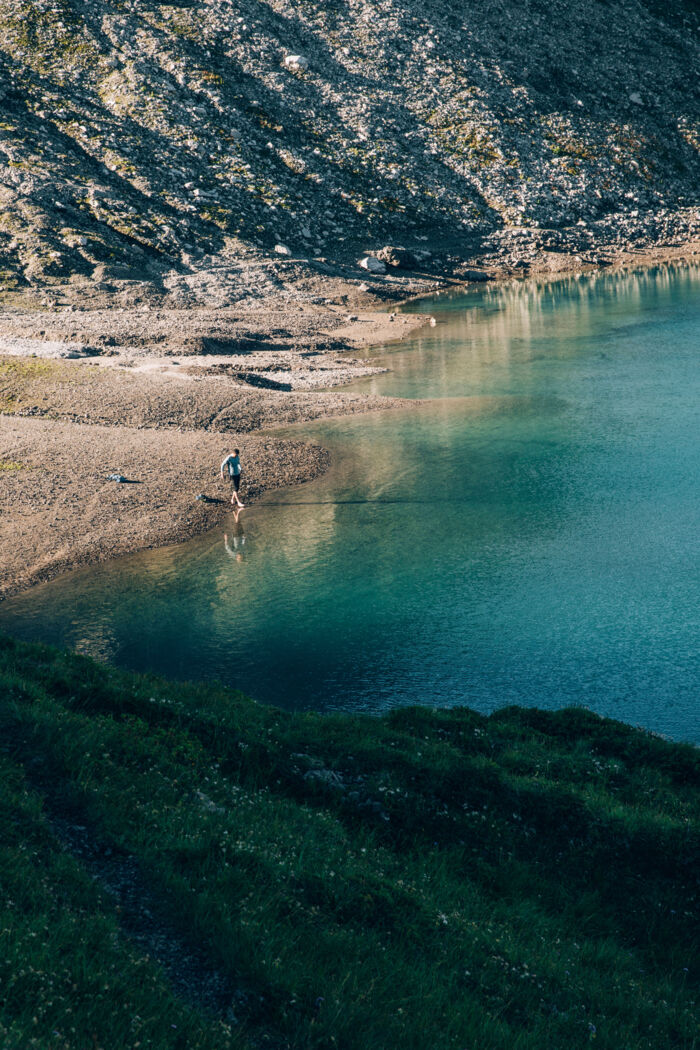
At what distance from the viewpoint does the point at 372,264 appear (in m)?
103

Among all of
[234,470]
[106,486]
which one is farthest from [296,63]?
[234,470]

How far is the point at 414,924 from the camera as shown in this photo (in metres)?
12.7

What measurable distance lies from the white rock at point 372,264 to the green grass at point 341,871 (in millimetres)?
89090

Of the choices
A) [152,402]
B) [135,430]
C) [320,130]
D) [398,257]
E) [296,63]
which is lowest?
[135,430]

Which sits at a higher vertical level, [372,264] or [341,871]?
[372,264]

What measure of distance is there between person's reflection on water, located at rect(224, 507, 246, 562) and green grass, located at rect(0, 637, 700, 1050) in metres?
16.0

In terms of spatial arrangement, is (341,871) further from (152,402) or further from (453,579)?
(152,402)

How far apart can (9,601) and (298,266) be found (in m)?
73.3

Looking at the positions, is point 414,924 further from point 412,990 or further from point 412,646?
point 412,646

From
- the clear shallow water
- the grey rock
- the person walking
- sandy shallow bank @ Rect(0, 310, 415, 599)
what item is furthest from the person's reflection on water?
the grey rock

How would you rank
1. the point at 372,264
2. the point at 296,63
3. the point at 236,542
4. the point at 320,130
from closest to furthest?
1. the point at 236,542
2. the point at 372,264
3. the point at 320,130
4. the point at 296,63

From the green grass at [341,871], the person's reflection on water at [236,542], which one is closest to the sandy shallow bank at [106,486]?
the person's reflection on water at [236,542]

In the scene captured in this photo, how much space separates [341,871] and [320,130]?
124 metres

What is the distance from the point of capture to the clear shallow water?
25953 millimetres
